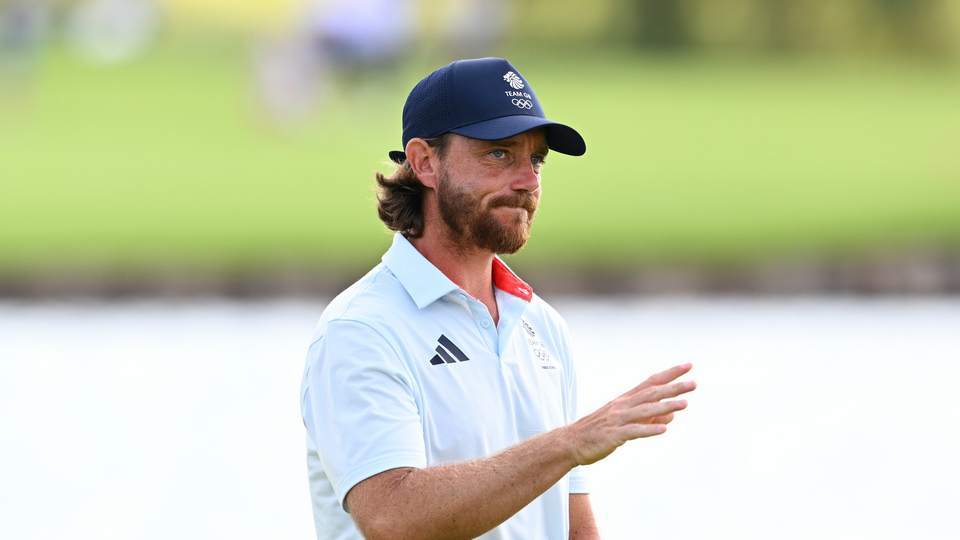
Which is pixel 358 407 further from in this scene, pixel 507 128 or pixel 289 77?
pixel 289 77

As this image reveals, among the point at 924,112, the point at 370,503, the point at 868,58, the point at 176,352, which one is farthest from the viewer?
the point at 868,58

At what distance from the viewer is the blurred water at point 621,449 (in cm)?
602

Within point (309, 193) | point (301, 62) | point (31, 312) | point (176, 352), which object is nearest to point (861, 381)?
point (176, 352)

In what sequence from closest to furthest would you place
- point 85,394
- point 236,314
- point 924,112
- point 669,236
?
point 85,394, point 236,314, point 669,236, point 924,112

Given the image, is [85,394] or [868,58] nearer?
[85,394]

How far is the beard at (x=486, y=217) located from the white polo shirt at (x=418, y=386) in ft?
0.42

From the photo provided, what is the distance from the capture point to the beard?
9.04ft

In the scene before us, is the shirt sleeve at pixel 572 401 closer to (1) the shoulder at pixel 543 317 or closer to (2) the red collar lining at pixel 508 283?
(1) the shoulder at pixel 543 317

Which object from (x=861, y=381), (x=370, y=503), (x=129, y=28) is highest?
(x=129, y=28)

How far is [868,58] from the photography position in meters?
35.6

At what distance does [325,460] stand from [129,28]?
126ft

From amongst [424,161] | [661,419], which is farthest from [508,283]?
[661,419]

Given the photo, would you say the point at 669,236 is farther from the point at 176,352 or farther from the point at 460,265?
the point at 460,265

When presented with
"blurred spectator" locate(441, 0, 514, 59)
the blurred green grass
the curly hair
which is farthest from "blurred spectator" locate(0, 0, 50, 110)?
the curly hair
